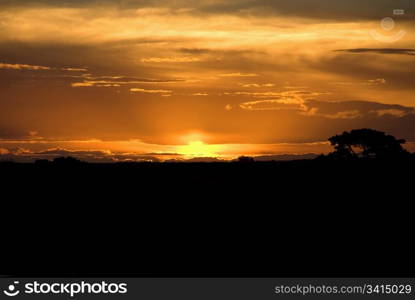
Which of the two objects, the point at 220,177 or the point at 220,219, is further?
the point at 220,177

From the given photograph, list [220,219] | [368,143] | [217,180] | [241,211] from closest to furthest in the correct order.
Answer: [220,219] < [241,211] < [217,180] < [368,143]

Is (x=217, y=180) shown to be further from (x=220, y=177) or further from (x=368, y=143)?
(x=368, y=143)

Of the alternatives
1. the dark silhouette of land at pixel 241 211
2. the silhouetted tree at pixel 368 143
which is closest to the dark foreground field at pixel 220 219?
the dark silhouette of land at pixel 241 211

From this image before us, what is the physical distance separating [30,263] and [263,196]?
37.4 feet

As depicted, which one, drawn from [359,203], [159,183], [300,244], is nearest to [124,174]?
[159,183]

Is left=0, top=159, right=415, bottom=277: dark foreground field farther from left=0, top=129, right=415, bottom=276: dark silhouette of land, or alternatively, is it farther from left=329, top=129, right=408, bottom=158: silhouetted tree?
left=329, top=129, right=408, bottom=158: silhouetted tree

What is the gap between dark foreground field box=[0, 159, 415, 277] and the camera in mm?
23516

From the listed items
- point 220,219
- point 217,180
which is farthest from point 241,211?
point 217,180

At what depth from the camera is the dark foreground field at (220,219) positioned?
926 inches

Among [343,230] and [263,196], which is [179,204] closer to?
[263,196]

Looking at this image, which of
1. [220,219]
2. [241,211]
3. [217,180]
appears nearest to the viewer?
[220,219]

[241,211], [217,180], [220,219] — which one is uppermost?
[217,180]

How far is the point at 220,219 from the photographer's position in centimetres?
2806

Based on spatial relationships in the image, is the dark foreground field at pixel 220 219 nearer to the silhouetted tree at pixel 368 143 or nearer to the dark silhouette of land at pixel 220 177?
the dark silhouette of land at pixel 220 177
